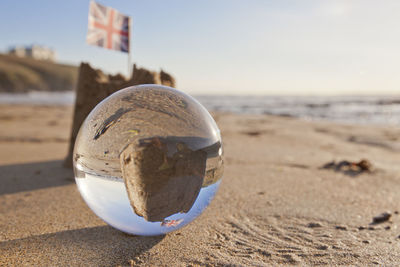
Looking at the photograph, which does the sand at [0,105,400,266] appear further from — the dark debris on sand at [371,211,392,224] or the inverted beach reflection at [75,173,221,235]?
the inverted beach reflection at [75,173,221,235]

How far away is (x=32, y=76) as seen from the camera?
64.0 metres

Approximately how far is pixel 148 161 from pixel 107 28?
3.46 metres

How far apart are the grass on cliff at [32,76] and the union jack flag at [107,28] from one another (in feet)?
195

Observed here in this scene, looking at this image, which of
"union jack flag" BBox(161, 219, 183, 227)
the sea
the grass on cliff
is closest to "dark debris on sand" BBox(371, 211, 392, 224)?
"union jack flag" BBox(161, 219, 183, 227)

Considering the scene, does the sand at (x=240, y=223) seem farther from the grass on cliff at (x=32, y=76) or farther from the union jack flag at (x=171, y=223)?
the grass on cliff at (x=32, y=76)

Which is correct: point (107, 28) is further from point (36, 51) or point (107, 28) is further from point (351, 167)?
point (36, 51)

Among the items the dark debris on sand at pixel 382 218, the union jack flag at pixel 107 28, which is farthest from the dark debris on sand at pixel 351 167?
the union jack flag at pixel 107 28

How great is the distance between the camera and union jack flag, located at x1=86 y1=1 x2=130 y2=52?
13.5 ft

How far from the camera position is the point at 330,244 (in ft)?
6.26

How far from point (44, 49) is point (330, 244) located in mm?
145195

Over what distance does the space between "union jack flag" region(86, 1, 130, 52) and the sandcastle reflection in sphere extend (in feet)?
9.39

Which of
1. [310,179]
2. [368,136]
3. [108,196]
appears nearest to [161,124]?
[108,196]

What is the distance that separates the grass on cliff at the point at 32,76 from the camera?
186ft

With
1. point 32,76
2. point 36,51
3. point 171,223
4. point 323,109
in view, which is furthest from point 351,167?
point 36,51
